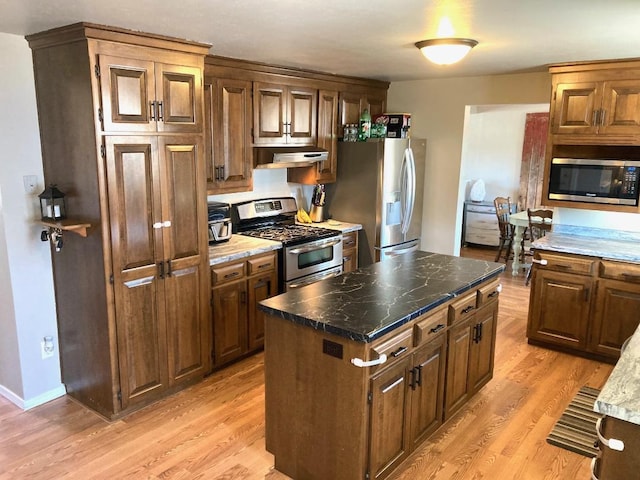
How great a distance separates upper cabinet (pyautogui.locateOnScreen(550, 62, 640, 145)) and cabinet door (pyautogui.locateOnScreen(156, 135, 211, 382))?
2871mm

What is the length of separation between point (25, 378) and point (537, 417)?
130 inches

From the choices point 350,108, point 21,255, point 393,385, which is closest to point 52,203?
point 21,255

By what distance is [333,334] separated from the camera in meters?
2.25

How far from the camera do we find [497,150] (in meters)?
8.20

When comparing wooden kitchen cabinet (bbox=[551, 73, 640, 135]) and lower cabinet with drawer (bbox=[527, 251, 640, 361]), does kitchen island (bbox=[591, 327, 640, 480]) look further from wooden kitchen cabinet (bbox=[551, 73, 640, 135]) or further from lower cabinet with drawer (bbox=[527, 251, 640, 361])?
wooden kitchen cabinet (bbox=[551, 73, 640, 135])

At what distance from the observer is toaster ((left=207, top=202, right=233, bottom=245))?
3.94 metres

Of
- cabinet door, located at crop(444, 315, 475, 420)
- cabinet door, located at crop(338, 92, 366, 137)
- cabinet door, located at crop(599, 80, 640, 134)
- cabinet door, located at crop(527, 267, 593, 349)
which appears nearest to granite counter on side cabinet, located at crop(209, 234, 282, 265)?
cabinet door, located at crop(338, 92, 366, 137)

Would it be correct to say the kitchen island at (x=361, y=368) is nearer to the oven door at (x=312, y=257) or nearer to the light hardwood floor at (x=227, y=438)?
the light hardwood floor at (x=227, y=438)

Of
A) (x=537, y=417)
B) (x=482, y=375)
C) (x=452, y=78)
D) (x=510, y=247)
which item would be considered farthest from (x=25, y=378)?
(x=510, y=247)

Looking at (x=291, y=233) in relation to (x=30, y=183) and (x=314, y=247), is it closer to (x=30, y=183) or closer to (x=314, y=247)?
(x=314, y=247)

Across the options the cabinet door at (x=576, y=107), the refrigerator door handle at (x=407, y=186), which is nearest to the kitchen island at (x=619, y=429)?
the cabinet door at (x=576, y=107)

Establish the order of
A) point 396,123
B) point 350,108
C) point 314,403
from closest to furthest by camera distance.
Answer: point 314,403, point 350,108, point 396,123

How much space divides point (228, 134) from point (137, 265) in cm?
135

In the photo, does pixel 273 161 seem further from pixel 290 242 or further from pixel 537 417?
pixel 537 417
